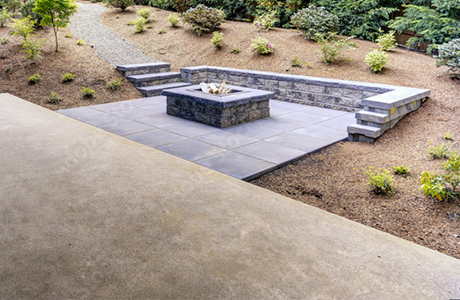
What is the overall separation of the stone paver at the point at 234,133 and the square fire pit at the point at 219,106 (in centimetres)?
13

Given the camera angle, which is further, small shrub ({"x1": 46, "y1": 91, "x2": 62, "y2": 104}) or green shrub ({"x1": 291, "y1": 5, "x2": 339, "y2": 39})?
green shrub ({"x1": 291, "y1": 5, "x2": 339, "y2": 39})

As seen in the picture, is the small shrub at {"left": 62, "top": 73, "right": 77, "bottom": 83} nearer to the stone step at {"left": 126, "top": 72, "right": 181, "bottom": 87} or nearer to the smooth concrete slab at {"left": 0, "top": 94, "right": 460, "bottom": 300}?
the stone step at {"left": 126, "top": 72, "right": 181, "bottom": 87}

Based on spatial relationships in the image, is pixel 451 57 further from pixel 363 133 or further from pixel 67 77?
pixel 67 77

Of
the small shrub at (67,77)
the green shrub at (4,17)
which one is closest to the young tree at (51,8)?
the small shrub at (67,77)

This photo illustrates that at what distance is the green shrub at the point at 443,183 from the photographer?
11.0ft

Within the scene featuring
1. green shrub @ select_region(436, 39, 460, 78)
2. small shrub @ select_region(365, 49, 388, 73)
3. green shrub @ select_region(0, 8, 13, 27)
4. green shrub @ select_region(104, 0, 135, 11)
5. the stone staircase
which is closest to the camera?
green shrub @ select_region(436, 39, 460, 78)

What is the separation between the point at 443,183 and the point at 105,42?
10.8m

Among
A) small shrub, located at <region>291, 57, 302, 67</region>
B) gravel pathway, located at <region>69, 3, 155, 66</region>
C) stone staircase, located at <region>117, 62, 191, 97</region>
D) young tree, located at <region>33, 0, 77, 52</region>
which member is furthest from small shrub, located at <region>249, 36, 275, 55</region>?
young tree, located at <region>33, 0, 77, 52</region>

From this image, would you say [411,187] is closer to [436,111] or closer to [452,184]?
[452,184]

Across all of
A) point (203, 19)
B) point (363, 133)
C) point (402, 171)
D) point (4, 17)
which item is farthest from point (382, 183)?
point (4, 17)

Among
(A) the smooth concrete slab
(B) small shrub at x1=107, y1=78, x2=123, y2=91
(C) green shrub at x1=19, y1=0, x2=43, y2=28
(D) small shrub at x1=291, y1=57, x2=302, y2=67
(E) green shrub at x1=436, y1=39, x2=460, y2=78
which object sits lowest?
(A) the smooth concrete slab

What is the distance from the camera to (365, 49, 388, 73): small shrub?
7.75m

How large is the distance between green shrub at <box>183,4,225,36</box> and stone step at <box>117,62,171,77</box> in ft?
8.17

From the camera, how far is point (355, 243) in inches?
111
